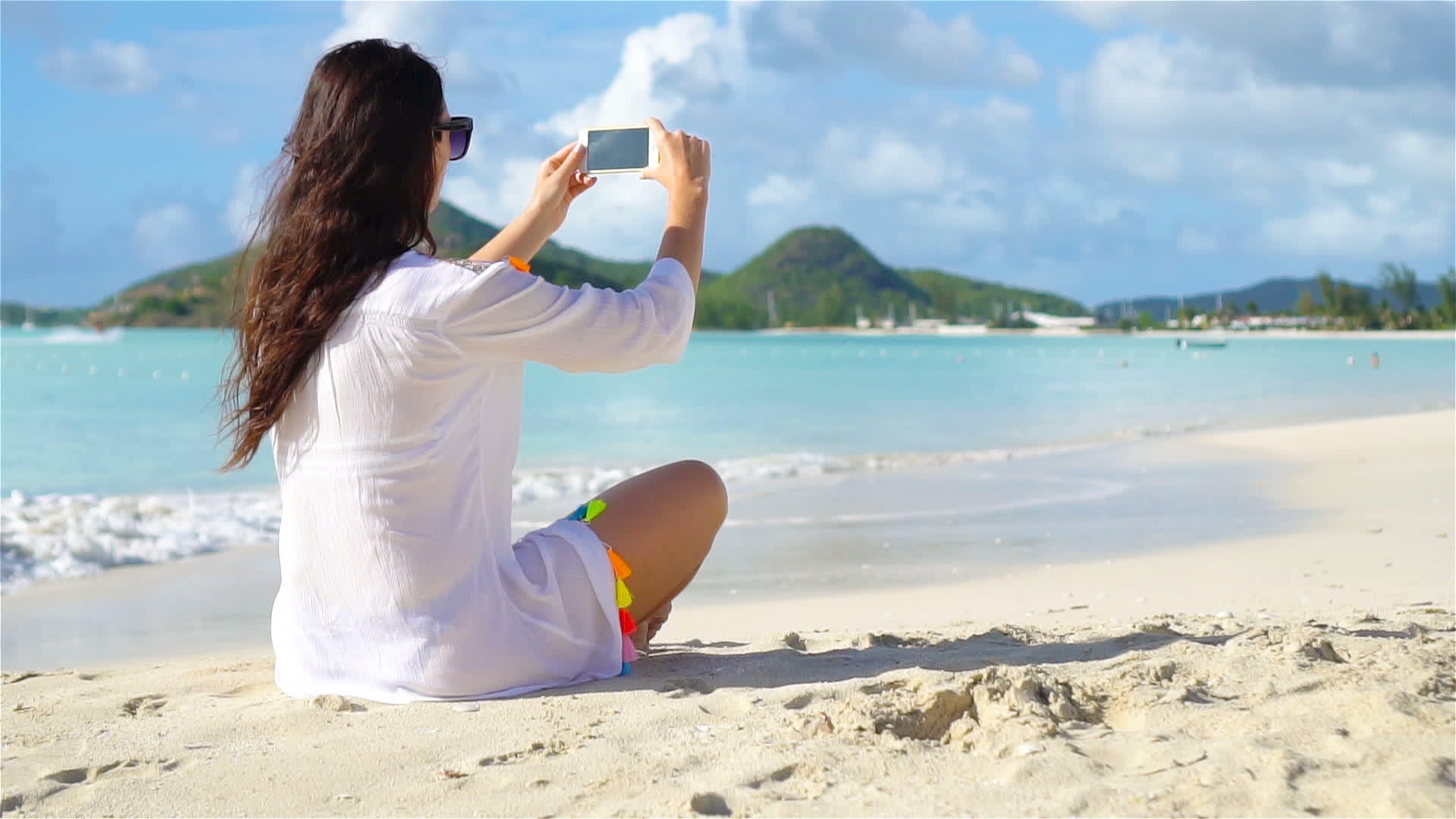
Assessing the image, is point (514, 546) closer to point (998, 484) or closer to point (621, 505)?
point (621, 505)

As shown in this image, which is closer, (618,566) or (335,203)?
(335,203)

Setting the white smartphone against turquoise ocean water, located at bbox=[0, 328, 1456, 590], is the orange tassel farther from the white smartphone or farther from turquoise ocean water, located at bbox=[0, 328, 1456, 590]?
turquoise ocean water, located at bbox=[0, 328, 1456, 590]

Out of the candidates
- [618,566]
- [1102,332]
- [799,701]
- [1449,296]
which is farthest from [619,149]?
[1102,332]

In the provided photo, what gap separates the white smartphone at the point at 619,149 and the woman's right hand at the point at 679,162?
0.02 metres

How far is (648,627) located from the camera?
2992 mm

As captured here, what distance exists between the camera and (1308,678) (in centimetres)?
245

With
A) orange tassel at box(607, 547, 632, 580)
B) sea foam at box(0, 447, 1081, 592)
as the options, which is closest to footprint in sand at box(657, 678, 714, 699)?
orange tassel at box(607, 547, 632, 580)

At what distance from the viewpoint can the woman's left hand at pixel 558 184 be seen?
2811mm

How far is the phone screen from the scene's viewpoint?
8.79ft

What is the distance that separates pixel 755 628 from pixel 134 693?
80.3 inches

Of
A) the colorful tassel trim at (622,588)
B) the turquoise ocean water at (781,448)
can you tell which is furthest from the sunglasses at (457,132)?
the turquoise ocean water at (781,448)

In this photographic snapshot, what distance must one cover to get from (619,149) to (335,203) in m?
0.69

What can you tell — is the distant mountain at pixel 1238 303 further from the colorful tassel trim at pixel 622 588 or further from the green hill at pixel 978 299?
the colorful tassel trim at pixel 622 588

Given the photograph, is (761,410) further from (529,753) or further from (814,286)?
(814,286)
